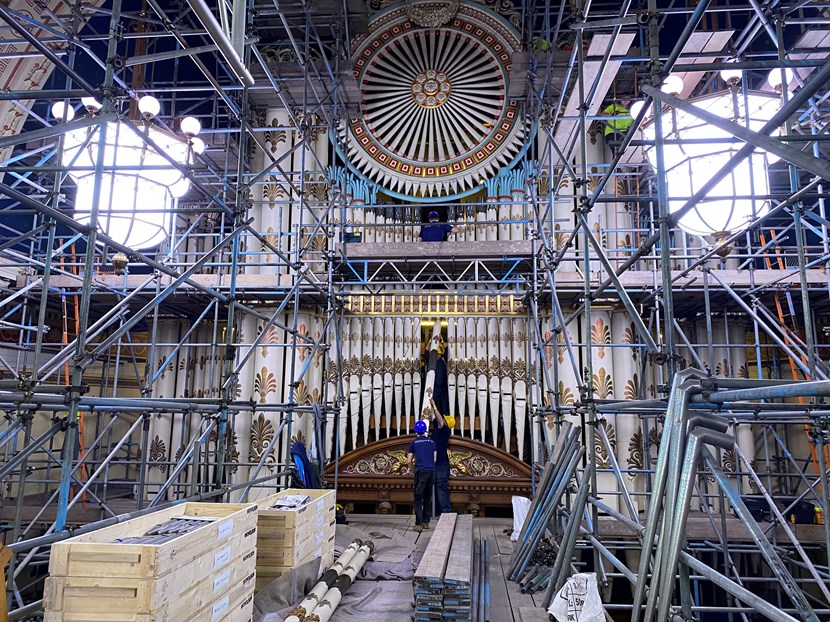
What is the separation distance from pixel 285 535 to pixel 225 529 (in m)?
1.34

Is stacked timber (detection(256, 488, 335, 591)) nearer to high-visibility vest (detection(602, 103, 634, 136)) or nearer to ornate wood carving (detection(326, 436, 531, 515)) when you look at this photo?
ornate wood carving (detection(326, 436, 531, 515))

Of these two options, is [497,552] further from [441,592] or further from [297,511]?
[297,511]

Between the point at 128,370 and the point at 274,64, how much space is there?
7516 mm

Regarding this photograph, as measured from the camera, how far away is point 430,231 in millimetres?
11375

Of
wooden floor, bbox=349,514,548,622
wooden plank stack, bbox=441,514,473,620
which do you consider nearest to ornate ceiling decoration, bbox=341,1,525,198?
wooden floor, bbox=349,514,548,622

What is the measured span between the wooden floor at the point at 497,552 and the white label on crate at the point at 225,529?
2.58m

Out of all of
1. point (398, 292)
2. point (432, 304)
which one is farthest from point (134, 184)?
point (432, 304)

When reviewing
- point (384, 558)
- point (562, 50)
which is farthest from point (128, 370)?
point (562, 50)

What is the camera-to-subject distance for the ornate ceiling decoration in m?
12.3

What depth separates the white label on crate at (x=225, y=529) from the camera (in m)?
4.27

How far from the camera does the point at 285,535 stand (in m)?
5.57

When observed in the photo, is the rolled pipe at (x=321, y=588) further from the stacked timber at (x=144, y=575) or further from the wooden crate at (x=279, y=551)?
the stacked timber at (x=144, y=575)

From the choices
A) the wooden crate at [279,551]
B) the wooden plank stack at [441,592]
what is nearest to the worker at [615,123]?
the wooden plank stack at [441,592]

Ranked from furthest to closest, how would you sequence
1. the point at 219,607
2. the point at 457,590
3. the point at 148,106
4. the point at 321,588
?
the point at 148,106, the point at 321,588, the point at 457,590, the point at 219,607
